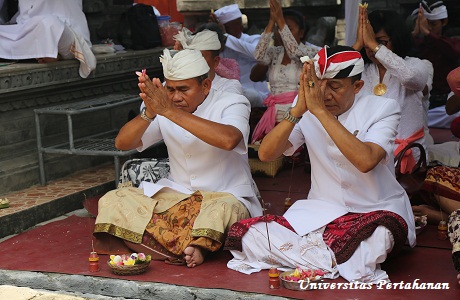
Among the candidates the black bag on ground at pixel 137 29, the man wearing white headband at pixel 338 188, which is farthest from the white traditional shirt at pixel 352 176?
the black bag on ground at pixel 137 29

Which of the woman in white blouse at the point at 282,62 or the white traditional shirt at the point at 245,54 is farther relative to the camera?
the white traditional shirt at the point at 245,54

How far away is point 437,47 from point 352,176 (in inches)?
198

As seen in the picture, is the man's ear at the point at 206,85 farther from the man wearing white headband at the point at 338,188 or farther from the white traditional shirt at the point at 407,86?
the white traditional shirt at the point at 407,86

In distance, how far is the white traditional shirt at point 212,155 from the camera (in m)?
5.22

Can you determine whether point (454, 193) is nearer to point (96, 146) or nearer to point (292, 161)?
point (292, 161)

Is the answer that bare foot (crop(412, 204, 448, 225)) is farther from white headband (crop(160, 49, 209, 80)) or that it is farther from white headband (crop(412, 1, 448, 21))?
white headband (crop(412, 1, 448, 21))

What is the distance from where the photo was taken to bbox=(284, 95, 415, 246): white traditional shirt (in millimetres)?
4754

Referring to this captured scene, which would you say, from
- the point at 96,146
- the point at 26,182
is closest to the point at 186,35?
the point at 96,146

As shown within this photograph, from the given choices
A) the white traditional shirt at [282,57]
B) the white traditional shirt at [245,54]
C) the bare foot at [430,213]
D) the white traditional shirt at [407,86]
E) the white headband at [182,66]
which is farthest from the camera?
the white traditional shirt at [245,54]

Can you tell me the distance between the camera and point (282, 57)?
7863 mm

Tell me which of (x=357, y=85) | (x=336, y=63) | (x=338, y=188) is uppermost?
(x=336, y=63)

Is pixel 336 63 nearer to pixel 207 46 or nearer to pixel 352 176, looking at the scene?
pixel 352 176

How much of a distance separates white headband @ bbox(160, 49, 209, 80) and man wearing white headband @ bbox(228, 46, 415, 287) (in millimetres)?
678

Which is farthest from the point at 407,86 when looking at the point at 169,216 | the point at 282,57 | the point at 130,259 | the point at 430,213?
the point at 130,259
